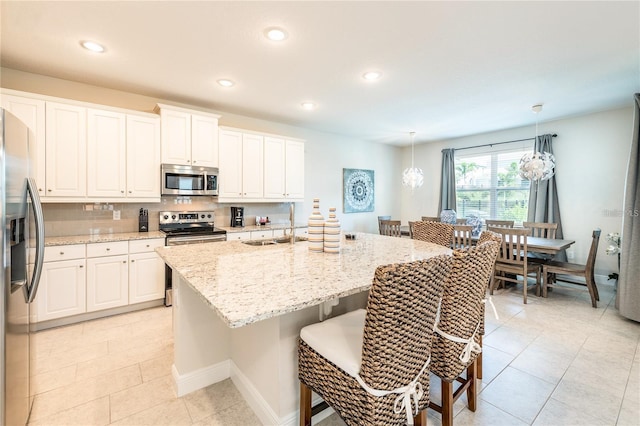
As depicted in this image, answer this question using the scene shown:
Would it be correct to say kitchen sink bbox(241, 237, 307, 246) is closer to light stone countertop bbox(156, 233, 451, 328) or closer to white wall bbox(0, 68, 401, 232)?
light stone countertop bbox(156, 233, 451, 328)

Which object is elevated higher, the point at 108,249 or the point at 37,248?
the point at 37,248

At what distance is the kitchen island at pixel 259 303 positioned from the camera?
115cm

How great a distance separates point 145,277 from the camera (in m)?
3.34

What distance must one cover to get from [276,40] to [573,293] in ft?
16.4

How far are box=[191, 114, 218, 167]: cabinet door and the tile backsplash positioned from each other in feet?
2.03

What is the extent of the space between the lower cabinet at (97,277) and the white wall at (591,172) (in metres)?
6.18

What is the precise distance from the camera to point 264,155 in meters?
4.48

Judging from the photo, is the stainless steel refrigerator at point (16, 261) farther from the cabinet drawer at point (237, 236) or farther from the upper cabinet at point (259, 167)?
the upper cabinet at point (259, 167)

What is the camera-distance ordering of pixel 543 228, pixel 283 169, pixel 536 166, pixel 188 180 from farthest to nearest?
pixel 283 169, pixel 543 228, pixel 536 166, pixel 188 180

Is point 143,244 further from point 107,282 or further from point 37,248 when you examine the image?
point 37,248

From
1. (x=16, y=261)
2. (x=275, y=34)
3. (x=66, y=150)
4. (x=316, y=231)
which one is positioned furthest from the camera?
(x=66, y=150)

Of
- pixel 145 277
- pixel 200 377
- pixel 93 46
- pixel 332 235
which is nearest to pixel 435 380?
pixel 332 235

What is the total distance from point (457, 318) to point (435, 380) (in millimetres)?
977

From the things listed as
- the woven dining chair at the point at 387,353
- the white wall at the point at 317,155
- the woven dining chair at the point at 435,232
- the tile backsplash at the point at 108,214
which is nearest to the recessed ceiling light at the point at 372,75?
the woven dining chair at the point at 435,232
